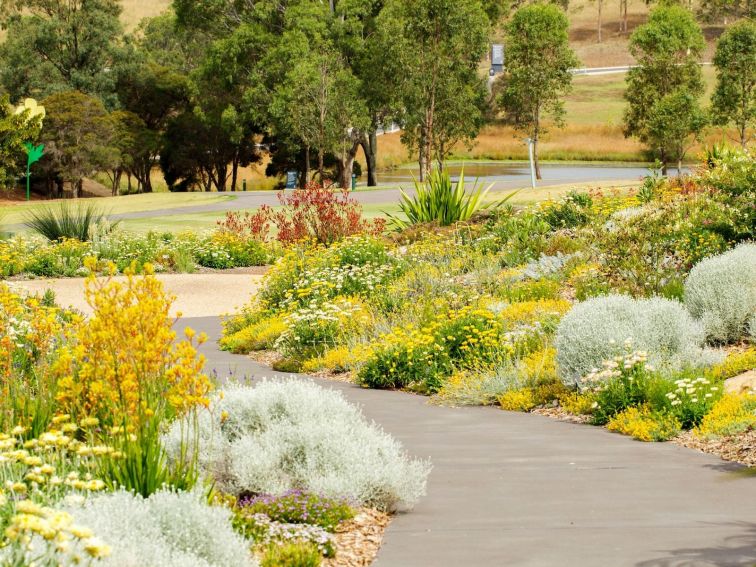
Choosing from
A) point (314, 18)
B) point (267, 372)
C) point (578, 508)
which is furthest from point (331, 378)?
point (314, 18)

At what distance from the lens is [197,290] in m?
19.8

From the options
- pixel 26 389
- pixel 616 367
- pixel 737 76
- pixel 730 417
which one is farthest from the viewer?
pixel 737 76

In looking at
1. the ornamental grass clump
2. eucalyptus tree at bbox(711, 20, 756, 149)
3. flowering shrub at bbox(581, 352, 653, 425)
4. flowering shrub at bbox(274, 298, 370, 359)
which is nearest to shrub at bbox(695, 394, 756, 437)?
flowering shrub at bbox(581, 352, 653, 425)

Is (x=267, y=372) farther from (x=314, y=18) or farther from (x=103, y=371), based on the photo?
(x=314, y=18)

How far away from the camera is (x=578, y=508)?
6.18m

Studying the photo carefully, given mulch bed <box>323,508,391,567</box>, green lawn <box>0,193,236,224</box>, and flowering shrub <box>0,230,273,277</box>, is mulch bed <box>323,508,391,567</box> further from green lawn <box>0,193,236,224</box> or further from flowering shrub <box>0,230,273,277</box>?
green lawn <box>0,193,236,224</box>

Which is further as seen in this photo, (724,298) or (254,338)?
(254,338)

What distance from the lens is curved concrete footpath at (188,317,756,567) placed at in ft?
17.4

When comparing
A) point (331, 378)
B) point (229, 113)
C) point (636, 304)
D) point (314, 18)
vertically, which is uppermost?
point (314, 18)

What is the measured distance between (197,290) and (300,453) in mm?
13739

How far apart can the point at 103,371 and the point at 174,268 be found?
56.3 ft

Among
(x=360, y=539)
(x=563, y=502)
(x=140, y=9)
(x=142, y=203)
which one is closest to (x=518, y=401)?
(x=563, y=502)

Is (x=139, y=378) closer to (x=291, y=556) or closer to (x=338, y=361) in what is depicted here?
(x=291, y=556)

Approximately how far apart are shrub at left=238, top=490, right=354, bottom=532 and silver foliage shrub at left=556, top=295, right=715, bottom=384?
3.99 meters
